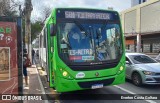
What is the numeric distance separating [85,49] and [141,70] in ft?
11.9

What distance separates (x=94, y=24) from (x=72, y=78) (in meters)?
1.93

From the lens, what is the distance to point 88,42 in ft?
27.0

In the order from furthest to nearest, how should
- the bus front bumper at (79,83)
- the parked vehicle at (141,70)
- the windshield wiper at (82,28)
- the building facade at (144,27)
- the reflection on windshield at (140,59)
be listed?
1. the building facade at (144,27)
2. the reflection on windshield at (140,59)
3. the parked vehicle at (141,70)
4. the windshield wiper at (82,28)
5. the bus front bumper at (79,83)

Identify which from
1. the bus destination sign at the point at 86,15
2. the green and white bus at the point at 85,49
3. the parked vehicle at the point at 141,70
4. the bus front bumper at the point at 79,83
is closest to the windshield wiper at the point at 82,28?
the green and white bus at the point at 85,49

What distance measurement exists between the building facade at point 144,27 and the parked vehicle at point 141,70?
122 ft

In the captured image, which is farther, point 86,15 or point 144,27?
point 144,27

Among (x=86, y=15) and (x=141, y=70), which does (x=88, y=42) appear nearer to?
(x=86, y=15)

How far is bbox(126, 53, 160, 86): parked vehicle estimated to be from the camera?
409 inches

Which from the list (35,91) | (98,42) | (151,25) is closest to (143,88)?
(98,42)

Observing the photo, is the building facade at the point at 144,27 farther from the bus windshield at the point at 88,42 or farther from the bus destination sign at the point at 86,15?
the bus windshield at the point at 88,42

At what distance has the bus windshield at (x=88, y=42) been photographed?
798 cm

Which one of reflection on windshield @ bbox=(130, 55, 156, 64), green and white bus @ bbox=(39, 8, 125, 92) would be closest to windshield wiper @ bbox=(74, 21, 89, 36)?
green and white bus @ bbox=(39, 8, 125, 92)

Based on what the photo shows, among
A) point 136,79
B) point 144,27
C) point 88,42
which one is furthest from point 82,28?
point 144,27

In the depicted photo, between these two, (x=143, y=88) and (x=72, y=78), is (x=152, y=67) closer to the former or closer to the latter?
(x=143, y=88)
